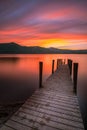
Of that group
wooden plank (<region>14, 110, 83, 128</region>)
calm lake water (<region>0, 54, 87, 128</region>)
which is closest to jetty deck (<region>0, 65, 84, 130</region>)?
wooden plank (<region>14, 110, 83, 128</region>)

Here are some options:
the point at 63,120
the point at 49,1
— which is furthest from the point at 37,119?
the point at 49,1

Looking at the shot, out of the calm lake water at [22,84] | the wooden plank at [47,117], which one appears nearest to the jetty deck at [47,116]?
the wooden plank at [47,117]

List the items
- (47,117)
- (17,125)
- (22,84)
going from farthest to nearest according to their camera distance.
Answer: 1. (22,84)
2. (47,117)
3. (17,125)

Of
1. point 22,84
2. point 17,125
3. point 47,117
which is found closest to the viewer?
point 17,125

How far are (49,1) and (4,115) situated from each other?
34.4ft

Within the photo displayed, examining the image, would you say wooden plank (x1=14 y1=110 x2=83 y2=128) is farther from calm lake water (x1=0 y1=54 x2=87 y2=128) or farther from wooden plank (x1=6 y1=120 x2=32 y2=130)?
calm lake water (x1=0 y1=54 x2=87 y2=128)

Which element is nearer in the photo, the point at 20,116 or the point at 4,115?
the point at 20,116

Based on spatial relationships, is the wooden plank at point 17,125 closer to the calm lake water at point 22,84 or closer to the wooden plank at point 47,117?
the wooden plank at point 47,117

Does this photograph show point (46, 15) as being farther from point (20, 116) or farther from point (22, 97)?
point (20, 116)

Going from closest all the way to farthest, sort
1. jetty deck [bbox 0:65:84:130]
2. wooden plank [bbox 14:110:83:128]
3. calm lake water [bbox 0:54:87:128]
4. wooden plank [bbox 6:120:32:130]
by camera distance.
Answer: wooden plank [bbox 6:120:32:130], jetty deck [bbox 0:65:84:130], wooden plank [bbox 14:110:83:128], calm lake water [bbox 0:54:87:128]

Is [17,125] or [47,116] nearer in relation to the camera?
[17,125]

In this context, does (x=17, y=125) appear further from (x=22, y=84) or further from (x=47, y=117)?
(x=22, y=84)

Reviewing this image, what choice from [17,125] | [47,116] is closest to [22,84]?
[47,116]

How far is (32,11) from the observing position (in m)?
13.1
